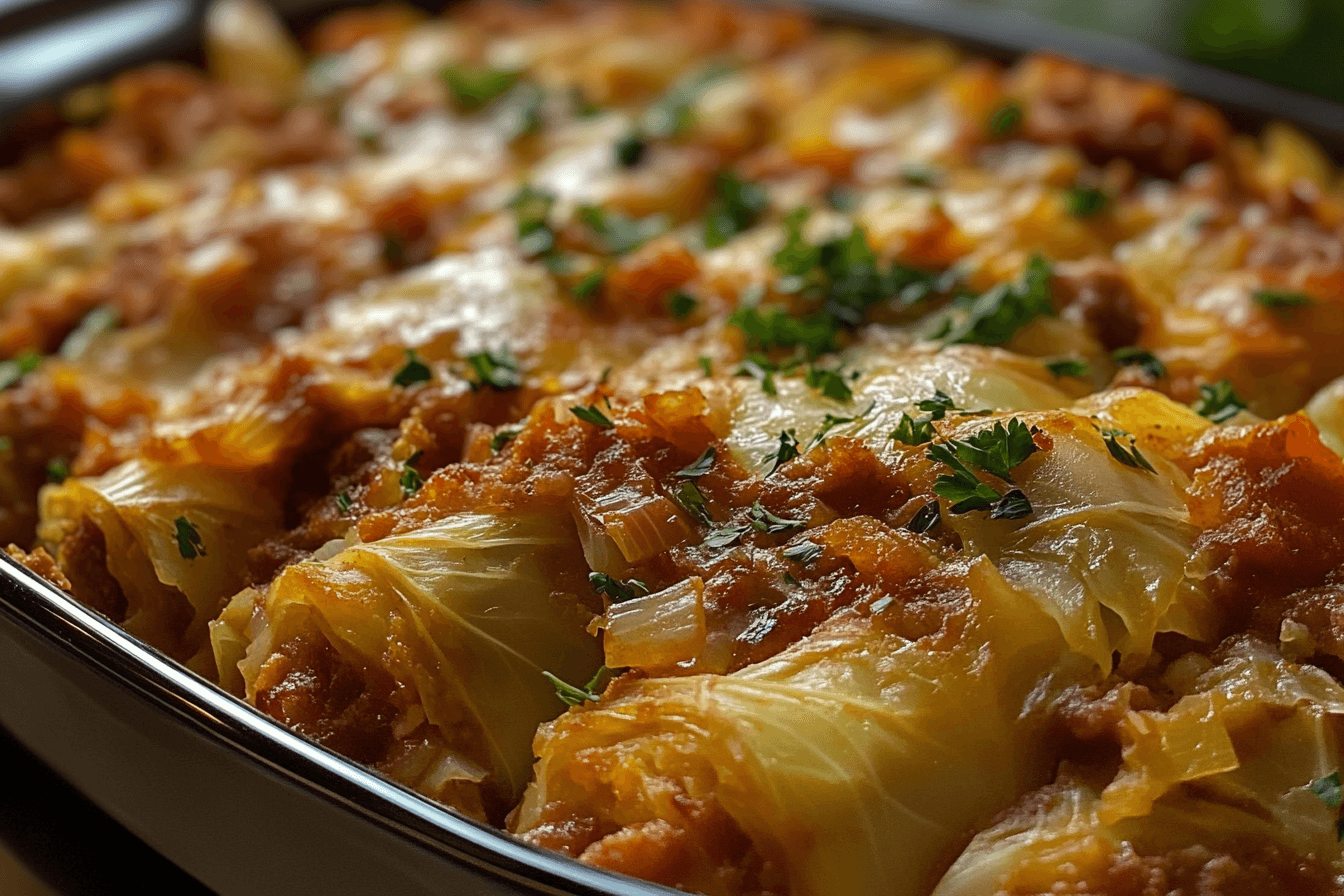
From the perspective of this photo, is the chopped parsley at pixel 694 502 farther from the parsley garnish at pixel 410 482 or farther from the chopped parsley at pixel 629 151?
the chopped parsley at pixel 629 151

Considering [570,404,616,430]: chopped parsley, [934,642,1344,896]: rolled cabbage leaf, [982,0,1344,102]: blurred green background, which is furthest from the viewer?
[982,0,1344,102]: blurred green background

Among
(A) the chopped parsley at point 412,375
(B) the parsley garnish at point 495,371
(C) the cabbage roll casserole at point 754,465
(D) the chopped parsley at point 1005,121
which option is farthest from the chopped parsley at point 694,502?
(D) the chopped parsley at point 1005,121

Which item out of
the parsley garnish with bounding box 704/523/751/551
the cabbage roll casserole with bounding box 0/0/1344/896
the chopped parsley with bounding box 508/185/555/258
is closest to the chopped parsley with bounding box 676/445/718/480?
→ the cabbage roll casserole with bounding box 0/0/1344/896

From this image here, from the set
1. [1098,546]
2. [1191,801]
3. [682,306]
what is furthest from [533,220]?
[1191,801]

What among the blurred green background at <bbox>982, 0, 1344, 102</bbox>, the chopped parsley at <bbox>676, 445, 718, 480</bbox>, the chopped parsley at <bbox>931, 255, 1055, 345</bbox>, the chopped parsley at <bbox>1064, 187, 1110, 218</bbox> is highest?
the chopped parsley at <bbox>676, 445, 718, 480</bbox>

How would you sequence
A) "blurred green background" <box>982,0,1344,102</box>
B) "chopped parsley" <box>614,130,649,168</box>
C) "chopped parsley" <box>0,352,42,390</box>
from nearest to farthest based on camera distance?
"chopped parsley" <box>0,352,42,390</box>
"chopped parsley" <box>614,130,649,168</box>
"blurred green background" <box>982,0,1344,102</box>

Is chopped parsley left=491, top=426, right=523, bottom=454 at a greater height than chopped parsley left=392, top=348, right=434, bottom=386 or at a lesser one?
lesser

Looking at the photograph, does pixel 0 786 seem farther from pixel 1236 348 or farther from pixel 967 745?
pixel 1236 348

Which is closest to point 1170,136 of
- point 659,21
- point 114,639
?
point 659,21

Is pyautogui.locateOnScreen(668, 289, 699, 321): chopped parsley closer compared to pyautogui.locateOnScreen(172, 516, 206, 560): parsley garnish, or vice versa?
pyautogui.locateOnScreen(172, 516, 206, 560): parsley garnish

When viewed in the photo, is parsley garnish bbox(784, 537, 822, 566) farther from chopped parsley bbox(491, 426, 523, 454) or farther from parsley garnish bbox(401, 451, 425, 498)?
parsley garnish bbox(401, 451, 425, 498)
